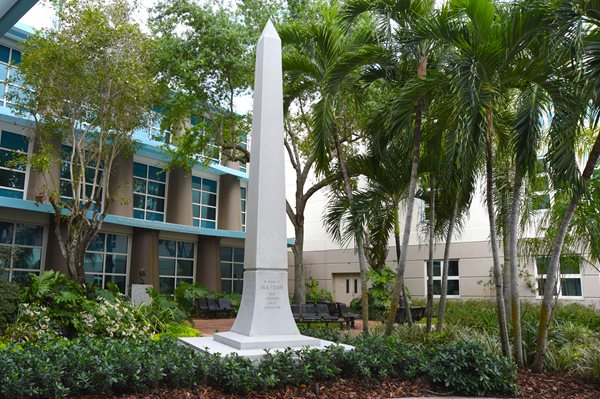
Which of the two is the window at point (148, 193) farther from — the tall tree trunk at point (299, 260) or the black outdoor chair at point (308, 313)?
the black outdoor chair at point (308, 313)

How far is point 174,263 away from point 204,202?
3.65 metres

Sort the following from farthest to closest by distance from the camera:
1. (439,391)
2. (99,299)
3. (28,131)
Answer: (28,131) < (99,299) < (439,391)

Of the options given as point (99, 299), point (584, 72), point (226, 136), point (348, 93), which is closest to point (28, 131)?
point (226, 136)

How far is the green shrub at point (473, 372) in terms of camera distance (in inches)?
253

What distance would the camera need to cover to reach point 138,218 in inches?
927

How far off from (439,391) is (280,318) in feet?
8.37

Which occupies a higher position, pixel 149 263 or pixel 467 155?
pixel 467 155

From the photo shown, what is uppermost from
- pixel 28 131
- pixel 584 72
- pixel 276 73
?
pixel 28 131

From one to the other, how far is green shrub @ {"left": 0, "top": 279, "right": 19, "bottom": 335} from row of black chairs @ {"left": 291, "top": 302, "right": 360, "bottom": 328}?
765 cm

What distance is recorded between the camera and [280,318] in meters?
7.84

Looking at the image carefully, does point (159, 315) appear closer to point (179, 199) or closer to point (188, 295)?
point (188, 295)

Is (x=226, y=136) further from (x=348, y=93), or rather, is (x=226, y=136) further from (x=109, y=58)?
(x=348, y=93)

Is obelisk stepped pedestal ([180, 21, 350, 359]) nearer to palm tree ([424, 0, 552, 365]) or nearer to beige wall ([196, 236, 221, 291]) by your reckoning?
palm tree ([424, 0, 552, 365])

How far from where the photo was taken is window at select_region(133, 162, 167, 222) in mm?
23625
